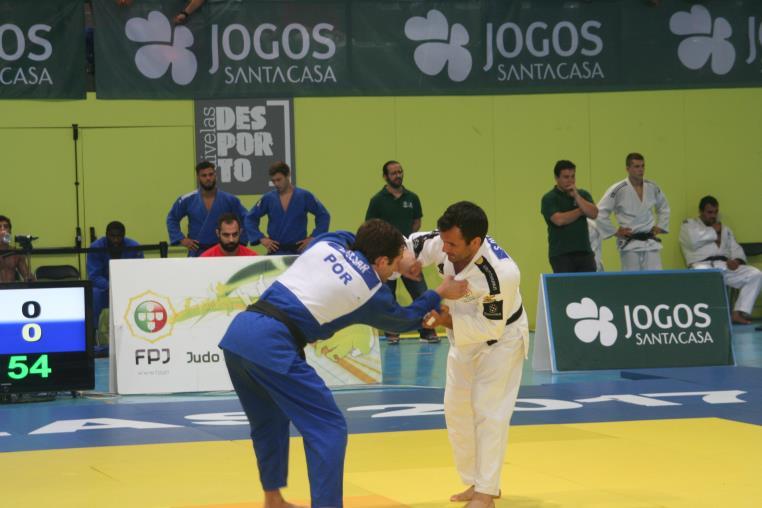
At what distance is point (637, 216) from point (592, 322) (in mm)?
2925

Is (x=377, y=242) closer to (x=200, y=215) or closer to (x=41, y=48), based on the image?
(x=200, y=215)

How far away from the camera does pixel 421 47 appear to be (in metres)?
14.4

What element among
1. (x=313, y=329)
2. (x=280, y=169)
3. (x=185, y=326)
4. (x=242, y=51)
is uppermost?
(x=242, y=51)

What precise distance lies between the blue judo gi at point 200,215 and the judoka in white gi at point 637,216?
3952 mm

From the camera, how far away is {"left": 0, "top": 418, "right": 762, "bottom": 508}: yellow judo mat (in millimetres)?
5488

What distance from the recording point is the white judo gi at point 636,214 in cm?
1288

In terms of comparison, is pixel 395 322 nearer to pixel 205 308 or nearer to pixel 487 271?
pixel 487 271

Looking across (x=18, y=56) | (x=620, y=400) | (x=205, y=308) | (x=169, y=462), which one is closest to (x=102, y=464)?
(x=169, y=462)

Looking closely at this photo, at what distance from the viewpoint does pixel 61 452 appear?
22.9 feet

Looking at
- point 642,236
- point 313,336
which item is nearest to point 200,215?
point 642,236

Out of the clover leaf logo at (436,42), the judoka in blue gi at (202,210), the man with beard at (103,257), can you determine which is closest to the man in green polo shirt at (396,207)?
the judoka in blue gi at (202,210)

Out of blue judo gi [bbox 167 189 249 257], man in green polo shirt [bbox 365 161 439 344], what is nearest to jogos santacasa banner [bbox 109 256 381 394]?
blue judo gi [bbox 167 189 249 257]

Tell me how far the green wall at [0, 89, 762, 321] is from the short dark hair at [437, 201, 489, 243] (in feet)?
29.9

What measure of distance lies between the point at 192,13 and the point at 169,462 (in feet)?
27.3
